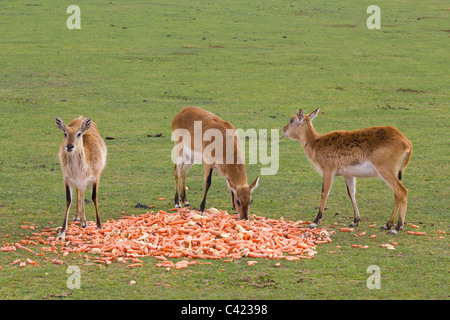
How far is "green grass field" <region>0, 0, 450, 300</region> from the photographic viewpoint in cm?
914

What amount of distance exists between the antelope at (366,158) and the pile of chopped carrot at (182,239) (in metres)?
1.06

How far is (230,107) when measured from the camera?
23203mm

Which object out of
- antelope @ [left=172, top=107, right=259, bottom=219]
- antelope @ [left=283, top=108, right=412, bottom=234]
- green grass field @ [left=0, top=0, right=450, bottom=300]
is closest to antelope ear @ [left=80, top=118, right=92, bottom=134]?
green grass field @ [left=0, top=0, right=450, bottom=300]

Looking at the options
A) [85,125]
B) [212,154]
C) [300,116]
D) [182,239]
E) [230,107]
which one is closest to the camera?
[182,239]

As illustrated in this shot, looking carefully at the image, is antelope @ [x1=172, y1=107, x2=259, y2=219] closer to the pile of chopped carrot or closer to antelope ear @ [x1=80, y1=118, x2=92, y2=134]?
the pile of chopped carrot

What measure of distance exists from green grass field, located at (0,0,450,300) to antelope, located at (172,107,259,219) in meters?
0.95

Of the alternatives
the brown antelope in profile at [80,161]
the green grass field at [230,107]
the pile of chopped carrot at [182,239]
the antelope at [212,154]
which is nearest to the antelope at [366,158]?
the green grass field at [230,107]

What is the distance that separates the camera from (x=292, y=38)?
123ft

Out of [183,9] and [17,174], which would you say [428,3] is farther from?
[17,174]

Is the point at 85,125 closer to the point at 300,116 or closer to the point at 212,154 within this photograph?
the point at 212,154

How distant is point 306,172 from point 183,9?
31673 mm

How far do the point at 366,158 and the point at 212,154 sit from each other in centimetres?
292

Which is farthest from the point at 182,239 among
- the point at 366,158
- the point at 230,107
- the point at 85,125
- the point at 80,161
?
the point at 230,107

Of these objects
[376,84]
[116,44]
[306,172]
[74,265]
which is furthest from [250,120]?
[116,44]
